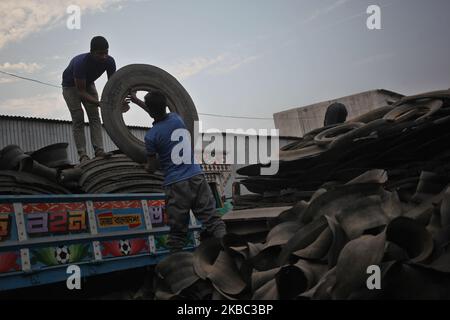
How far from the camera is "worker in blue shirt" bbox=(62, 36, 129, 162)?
4.88 metres

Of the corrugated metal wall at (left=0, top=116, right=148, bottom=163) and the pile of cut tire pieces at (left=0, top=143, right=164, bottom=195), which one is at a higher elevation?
the corrugated metal wall at (left=0, top=116, right=148, bottom=163)

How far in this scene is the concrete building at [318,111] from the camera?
1867 cm

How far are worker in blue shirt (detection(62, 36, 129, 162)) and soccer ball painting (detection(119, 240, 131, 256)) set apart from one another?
55.2 inches

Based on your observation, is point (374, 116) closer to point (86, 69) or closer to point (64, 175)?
point (64, 175)

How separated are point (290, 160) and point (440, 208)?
143 cm

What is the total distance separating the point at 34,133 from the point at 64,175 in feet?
35.6

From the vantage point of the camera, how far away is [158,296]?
3035 millimetres

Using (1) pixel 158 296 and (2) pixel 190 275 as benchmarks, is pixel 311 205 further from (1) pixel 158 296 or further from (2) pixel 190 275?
(1) pixel 158 296

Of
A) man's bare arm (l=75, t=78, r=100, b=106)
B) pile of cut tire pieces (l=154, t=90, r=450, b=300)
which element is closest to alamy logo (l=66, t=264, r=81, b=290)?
pile of cut tire pieces (l=154, t=90, r=450, b=300)

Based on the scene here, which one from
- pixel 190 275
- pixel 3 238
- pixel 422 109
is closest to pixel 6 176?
pixel 3 238

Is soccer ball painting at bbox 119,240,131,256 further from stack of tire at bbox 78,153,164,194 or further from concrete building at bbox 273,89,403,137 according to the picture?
concrete building at bbox 273,89,403,137

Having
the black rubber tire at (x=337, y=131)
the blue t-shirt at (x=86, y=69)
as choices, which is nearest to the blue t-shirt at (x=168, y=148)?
the black rubber tire at (x=337, y=131)

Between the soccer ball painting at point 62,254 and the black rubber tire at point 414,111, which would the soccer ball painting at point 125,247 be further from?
the black rubber tire at point 414,111

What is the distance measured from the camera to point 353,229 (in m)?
2.56
